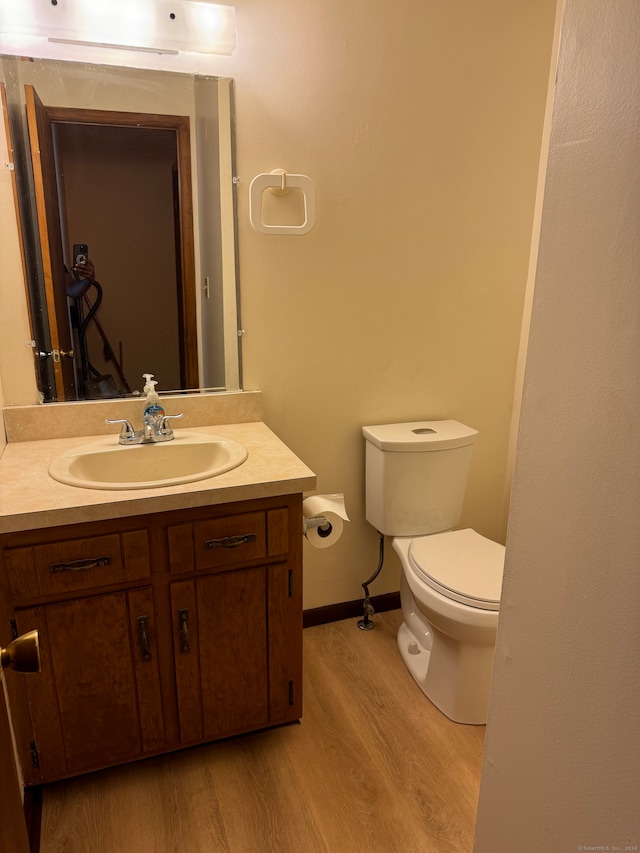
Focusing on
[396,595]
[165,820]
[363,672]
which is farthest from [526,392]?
[396,595]

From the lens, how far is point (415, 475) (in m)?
2.03

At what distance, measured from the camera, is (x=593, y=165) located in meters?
0.62

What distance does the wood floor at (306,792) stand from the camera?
4.67 feet

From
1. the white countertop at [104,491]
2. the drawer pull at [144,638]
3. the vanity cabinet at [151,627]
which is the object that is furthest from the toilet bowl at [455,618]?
the drawer pull at [144,638]

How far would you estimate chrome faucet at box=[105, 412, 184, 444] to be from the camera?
5.49 feet

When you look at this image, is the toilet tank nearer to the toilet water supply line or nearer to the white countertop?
the toilet water supply line

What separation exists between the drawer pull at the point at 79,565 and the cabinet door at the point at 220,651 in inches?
7.3

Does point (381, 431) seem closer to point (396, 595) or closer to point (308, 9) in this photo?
A: point (396, 595)

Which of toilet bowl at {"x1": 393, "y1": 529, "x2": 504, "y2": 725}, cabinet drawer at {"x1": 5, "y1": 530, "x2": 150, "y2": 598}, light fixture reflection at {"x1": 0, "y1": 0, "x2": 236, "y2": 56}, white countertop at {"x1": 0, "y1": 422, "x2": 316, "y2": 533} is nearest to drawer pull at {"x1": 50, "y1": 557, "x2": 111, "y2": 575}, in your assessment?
cabinet drawer at {"x1": 5, "y1": 530, "x2": 150, "y2": 598}

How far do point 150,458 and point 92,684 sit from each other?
0.60m

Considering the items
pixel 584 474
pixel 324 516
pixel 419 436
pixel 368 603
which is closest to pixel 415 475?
pixel 419 436

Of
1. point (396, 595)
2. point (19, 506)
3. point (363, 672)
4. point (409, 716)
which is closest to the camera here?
point (19, 506)

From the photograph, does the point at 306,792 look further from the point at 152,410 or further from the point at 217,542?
the point at 152,410

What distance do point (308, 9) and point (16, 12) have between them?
0.80 meters
